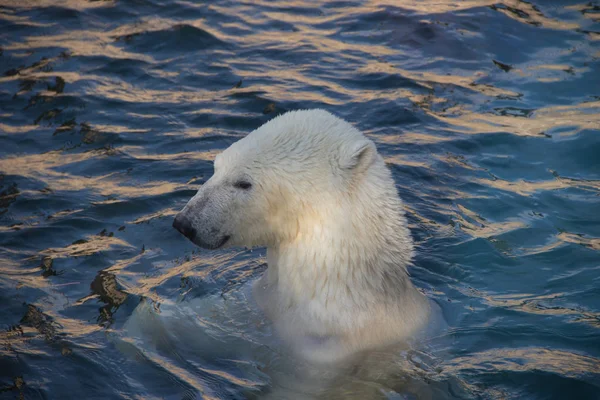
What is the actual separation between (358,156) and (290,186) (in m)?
0.44

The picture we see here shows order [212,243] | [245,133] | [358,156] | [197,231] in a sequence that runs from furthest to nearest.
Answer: [245,133] < [212,243] < [197,231] < [358,156]

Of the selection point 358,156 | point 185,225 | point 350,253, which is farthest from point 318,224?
point 185,225

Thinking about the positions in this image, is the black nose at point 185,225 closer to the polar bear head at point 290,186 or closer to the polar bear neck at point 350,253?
the polar bear head at point 290,186

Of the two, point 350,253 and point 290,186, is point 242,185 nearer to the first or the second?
point 290,186

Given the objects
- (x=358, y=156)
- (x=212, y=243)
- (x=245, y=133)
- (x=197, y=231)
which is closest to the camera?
(x=358, y=156)

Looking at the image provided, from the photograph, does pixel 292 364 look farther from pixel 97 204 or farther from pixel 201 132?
pixel 201 132

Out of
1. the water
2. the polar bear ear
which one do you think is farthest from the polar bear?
the water

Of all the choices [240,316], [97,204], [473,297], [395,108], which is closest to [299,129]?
[240,316]

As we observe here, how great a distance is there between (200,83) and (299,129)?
4.61m

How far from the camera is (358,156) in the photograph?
4.36 metres

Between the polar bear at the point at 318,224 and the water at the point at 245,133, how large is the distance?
403 mm

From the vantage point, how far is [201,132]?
25.9 feet

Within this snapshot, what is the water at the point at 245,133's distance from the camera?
15.6 ft

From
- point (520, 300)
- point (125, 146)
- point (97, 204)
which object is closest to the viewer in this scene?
point (520, 300)
